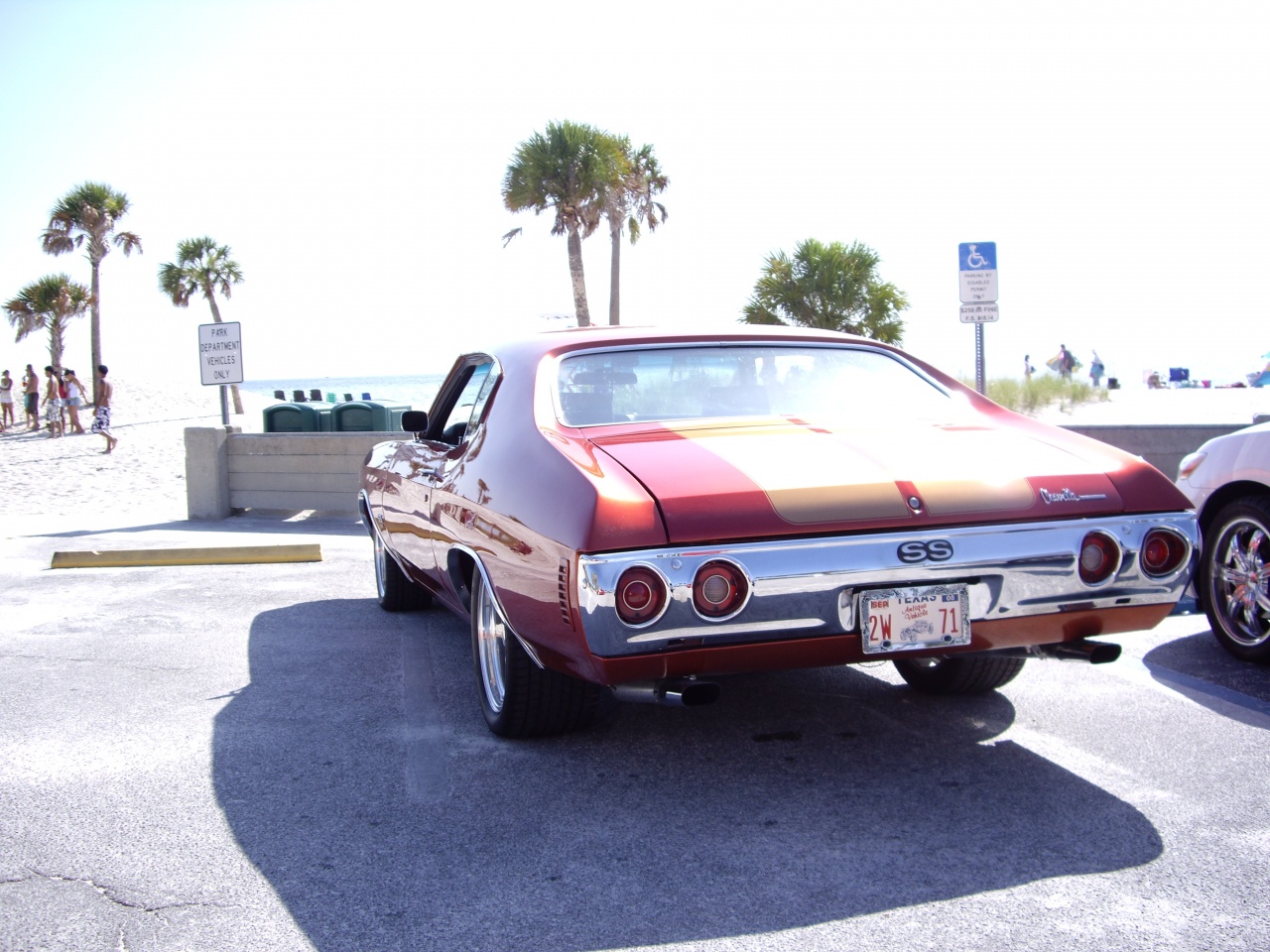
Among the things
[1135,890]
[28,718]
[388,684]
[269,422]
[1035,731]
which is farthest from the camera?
[269,422]

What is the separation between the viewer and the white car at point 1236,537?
511 cm

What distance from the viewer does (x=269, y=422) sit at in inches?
595

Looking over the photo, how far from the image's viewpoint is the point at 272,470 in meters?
12.8

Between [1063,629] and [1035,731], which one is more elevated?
[1063,629]

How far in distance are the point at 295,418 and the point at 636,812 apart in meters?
12.5

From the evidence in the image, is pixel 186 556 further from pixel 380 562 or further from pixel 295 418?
pixel 295 418

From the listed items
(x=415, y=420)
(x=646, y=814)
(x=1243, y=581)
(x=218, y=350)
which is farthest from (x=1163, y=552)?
(x=218, y=350)

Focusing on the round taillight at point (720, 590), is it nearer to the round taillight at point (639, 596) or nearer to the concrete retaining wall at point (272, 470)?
the round taillight at point (639, 596)

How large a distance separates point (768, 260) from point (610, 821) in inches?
998

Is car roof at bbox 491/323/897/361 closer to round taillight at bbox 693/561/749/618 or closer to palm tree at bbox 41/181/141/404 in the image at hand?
round taillight at bbox 693/561/749/618

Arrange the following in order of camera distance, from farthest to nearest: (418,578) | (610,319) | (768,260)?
1. (610,319)
2. (768,260)
3. (418,578)

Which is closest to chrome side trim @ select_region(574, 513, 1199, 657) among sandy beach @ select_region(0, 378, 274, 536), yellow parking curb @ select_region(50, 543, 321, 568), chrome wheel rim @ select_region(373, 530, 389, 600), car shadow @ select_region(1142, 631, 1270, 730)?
car shadow @ select_region(1142, 631, 1270, 730)

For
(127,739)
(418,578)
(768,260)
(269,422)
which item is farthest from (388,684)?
(768,260)

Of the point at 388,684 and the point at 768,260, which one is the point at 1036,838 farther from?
the point at 768,260
